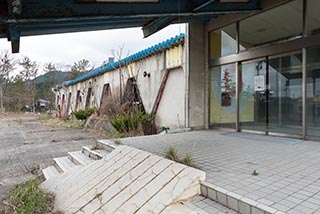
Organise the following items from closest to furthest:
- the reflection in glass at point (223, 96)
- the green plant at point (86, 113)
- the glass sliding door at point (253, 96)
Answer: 1. the glass sliding door at point (253, 96)
2. the reflection in glass at point (223, 96)
3. the green plant at point (86, 113)

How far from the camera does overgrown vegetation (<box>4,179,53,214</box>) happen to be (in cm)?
303

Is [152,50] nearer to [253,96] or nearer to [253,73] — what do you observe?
[253,73]

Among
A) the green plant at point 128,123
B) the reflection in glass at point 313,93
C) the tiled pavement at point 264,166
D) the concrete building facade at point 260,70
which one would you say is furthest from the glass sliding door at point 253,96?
the green plant at point 128,123

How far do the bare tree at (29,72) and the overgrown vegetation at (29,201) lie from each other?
29.9 meters

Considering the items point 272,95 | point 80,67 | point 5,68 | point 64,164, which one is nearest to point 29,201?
point 64,164

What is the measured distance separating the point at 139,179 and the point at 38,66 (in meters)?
32.6

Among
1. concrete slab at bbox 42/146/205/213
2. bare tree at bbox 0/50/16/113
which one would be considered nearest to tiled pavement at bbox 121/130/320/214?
concrete slab at bbox 42/146/205/213

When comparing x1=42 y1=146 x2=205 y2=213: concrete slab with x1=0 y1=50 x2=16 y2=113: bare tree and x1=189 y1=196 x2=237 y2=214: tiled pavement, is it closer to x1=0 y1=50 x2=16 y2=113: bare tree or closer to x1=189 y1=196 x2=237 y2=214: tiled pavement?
x1=189 y1=196 x2=237 y2=214: tiled pavement

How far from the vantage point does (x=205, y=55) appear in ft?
23.0

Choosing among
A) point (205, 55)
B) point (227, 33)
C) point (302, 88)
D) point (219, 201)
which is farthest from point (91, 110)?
point (219, 201)

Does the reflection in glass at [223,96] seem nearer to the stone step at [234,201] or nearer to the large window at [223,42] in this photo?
the large window at [223,42]

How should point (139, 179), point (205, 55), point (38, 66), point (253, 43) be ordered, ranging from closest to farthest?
Result: 1. point (139, 179)
2. point (253, 43)
3. point (205, 55)
4. point (38, 66)

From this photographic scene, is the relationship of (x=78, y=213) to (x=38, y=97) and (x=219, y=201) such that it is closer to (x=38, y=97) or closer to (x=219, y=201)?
(x=219, y=201)

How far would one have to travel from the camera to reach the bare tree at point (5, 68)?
90.7ft
